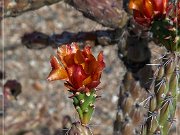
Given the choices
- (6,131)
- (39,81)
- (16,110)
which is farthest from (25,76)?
(6,131)

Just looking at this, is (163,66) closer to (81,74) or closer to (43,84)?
(81,74)

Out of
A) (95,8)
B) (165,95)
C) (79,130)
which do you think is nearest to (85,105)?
(79,130)

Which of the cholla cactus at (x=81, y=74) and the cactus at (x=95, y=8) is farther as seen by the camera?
the cactus at (x=95, y=8)

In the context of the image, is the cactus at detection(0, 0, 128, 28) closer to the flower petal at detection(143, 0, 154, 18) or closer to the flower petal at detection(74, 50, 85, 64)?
the flower petal at detection(143, 0, 154, 18)

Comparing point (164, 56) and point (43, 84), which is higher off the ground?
point (164, 56)

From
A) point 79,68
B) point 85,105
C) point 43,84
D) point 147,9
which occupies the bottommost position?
point 43,84

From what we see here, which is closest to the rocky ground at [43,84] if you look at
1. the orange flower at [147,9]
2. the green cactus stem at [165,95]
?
the green cactus stem at [165,95]

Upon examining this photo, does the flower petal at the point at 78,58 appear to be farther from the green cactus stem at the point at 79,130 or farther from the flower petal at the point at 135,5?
the flower petal at the point at 135,5
